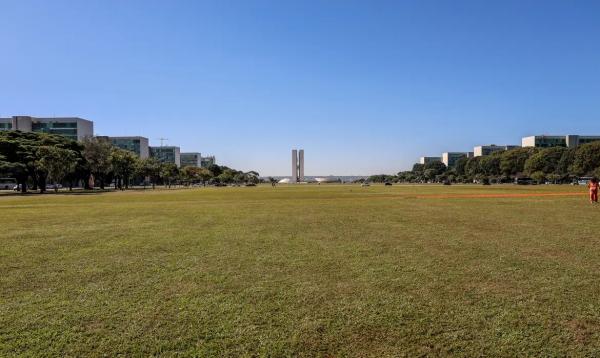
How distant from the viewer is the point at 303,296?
7168 millimetres

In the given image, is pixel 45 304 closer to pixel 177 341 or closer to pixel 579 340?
pixel 177 341

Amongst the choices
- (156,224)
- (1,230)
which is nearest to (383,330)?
(156,224)

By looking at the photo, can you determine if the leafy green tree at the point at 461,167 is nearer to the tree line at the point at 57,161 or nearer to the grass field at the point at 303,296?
the tree line at the point at 57,161

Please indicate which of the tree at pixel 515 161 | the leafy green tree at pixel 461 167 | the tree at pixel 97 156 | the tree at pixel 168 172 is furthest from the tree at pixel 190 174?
the tree at pixel 515 161

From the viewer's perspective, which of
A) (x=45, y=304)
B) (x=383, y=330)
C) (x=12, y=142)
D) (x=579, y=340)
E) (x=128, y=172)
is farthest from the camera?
(x=128, y=172)

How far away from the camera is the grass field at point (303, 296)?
5328 millimetres

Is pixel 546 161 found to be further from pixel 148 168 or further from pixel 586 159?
pixel 148 168

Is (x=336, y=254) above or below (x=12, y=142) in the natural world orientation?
below

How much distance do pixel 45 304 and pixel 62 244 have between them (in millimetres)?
6635

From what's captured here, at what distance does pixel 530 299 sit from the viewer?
6.86m

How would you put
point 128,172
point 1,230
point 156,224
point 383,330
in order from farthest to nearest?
point 128,172 → point 156,224 → point 1,230 → point 383,330

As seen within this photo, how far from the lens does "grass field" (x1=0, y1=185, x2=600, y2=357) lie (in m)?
5.33

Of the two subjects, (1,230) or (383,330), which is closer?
(383,330)

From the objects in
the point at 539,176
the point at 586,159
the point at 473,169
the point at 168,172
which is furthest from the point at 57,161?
the point at 473,169
